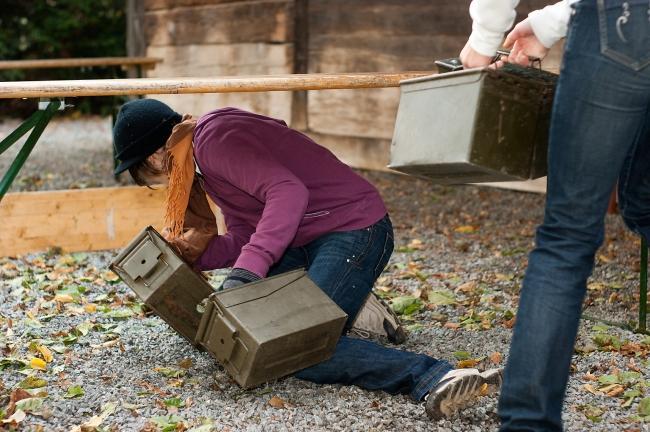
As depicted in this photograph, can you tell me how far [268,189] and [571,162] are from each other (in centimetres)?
102

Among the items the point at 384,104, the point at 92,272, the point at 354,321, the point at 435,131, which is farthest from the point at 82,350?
the point at 384,104

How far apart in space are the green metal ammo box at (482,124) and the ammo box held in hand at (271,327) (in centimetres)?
56

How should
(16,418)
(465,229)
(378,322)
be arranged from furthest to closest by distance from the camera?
1. (465,229)
2. (378,322)
3. (16,418)

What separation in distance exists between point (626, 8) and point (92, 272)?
3.25 metres

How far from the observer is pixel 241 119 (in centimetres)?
269

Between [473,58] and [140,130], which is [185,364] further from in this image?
[473,58]

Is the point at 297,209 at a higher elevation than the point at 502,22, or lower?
lower

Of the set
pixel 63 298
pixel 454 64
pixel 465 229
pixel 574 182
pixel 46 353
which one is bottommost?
pixel 465 229

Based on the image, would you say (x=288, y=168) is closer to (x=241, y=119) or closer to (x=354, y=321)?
(x=241, y=119)

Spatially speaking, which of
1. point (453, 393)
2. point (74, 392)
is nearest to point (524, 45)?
point (453, 393)

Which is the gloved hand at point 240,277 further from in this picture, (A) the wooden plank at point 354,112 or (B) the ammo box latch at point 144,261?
(A) the wooden plank at point 354,112

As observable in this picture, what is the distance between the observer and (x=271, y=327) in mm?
2422

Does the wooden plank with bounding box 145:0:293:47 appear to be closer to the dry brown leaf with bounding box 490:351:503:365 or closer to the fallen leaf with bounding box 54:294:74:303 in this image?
the fallen leaf with bounding box 54:294:74:303

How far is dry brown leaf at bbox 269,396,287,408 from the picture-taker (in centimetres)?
257
